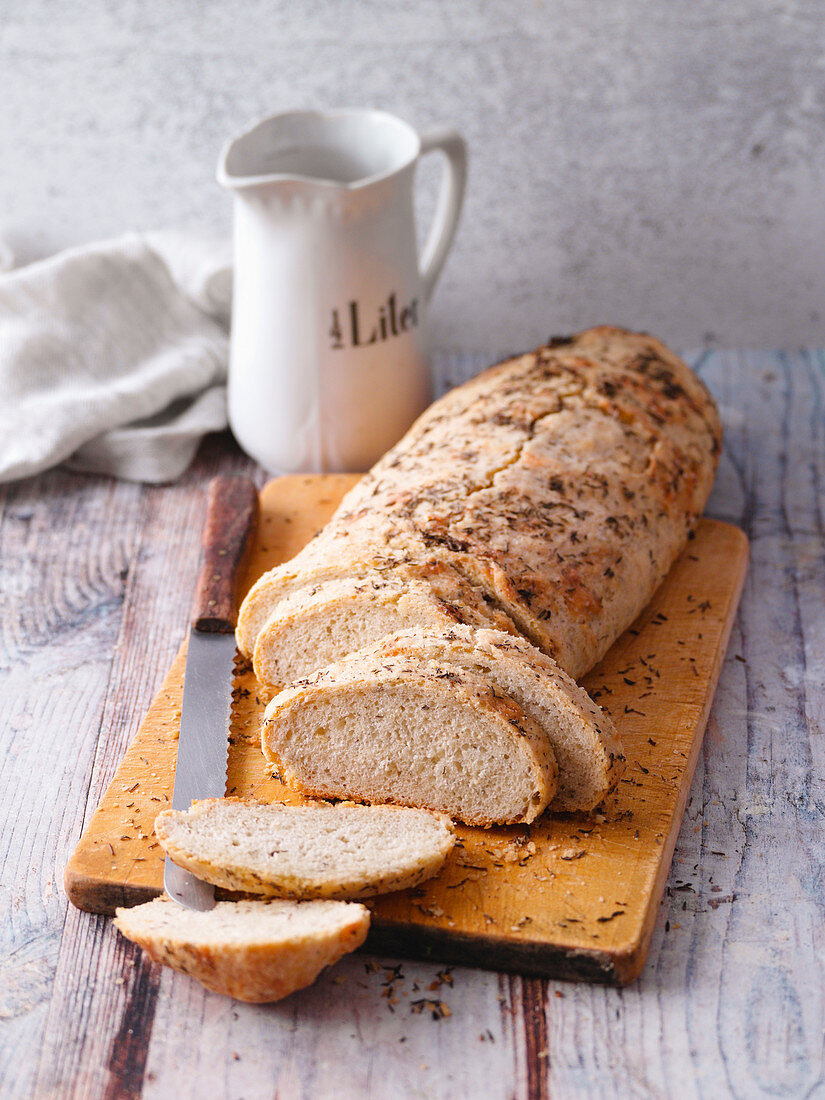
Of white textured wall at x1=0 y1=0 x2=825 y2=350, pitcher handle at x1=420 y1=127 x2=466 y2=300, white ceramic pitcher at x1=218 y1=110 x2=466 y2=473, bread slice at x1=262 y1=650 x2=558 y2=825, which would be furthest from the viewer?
white textured wall at x1=0 y1=0 x2=825 y2=350

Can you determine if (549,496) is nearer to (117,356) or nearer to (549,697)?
(549,697)

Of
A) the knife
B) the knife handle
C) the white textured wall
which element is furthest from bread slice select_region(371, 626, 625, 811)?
the white textured wall

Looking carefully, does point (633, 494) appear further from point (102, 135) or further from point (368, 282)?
point (102, 135)

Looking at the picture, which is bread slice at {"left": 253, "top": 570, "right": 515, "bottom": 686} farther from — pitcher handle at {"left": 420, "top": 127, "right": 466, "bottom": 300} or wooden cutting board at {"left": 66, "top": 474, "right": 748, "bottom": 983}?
pitcher handle at {"left": 420, "top": 127, "right": 466, "bottom": 300}

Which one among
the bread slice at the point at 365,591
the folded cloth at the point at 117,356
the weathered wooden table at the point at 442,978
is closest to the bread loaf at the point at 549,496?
the bread slice at the point at 365,591

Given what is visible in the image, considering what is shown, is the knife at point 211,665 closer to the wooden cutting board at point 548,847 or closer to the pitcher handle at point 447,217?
the wooden cutting board at point 548,847

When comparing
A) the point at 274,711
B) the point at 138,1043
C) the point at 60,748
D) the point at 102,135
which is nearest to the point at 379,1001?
the point at 138,1043
